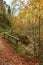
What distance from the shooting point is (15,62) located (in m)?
16.6

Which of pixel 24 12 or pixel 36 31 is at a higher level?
pixel 24 12

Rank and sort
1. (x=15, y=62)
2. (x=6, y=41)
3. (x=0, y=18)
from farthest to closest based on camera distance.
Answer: (x=0, y=18) < (x=6, y=41) < (x=15, y=62)

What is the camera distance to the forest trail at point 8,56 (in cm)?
1605

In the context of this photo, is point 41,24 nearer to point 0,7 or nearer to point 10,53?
point 10,53

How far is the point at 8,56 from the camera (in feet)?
56.1

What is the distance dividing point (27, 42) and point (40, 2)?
810 cm

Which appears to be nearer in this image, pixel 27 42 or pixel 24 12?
pixel 24 12

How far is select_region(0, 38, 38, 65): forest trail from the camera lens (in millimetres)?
16053

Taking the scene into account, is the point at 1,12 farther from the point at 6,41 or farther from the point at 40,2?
the point at 40,2

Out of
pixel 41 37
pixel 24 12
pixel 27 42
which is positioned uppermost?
pixel 24 12

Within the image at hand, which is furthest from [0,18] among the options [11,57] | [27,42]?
[11,57]

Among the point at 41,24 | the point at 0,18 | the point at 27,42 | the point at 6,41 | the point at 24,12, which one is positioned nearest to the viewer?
the point at 24,12

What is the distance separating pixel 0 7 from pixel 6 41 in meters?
8.36

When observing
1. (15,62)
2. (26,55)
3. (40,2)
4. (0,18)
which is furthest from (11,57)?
(0,18)
